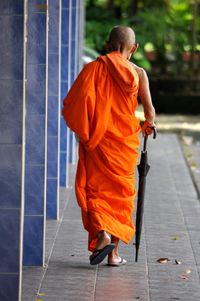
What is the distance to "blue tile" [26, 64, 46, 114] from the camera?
7348 mm

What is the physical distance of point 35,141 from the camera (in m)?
7.37

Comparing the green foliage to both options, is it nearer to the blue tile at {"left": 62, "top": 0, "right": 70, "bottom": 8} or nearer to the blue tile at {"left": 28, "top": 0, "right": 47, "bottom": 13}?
the blue tile at {"left": 62, "top": 0, "right": 70, "bottom": 8}

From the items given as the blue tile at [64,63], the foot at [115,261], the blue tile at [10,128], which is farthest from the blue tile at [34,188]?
the blue tile at [64,63]

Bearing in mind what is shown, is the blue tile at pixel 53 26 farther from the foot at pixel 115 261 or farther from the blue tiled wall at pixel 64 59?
the foot at pixel 115 261

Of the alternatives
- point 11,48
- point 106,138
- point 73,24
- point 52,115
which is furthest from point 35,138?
point 73,24

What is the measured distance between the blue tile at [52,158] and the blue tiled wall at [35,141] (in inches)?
56.4

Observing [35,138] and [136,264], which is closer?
[35,138]

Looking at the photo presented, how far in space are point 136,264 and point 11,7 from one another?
8.98 feet

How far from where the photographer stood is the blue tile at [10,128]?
571cm

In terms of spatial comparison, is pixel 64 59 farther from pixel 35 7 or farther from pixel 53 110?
pixel 35 7

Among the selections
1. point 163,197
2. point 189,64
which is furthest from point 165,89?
point 163,197

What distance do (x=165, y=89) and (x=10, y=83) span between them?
14530mm

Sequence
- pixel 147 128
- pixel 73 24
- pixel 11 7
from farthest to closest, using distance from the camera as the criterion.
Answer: pixel 73 24, pixel 147 128, pixel 11 7

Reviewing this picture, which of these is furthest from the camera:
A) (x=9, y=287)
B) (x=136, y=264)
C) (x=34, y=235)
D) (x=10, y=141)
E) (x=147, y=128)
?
(x=136, y=264)
